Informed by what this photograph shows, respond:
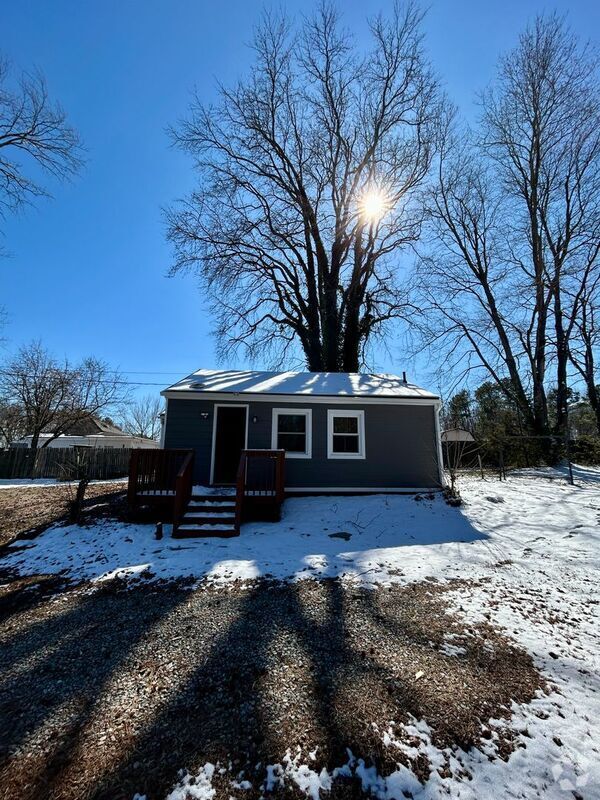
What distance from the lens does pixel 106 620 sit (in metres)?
3.90

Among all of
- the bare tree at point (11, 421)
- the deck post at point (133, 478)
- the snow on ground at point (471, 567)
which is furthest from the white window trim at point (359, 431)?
the bare tree at point (11, 421)

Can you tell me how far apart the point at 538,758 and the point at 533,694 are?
0.61m

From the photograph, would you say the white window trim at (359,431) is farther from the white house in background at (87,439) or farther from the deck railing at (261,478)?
the white house in background at (87,439)

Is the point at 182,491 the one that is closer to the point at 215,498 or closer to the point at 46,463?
the point at 215,498

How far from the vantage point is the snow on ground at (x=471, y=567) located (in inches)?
81.2

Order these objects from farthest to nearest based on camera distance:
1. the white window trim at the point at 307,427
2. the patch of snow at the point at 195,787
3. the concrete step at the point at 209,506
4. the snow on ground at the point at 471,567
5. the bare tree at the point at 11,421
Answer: the bare tree at the point at 11,421
the white window trim at the point at 307,427
the concrete step at the point at 209,506
the snow on ground at the point at 471,567
the patch of snow at the point at 195,787

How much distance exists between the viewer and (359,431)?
993 cm

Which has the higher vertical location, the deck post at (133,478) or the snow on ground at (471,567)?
the deck post at (133,478)

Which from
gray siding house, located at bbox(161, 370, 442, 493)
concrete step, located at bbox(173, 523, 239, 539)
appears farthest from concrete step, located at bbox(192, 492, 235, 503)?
gray siding house, located at bbox(161, 370, 442, 493)

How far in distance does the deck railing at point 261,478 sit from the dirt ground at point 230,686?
3.01 meters

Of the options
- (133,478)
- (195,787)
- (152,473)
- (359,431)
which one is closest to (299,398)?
(359,431)

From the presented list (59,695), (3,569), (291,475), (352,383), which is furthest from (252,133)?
(59,695)

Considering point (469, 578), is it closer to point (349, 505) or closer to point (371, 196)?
point (349, 505)

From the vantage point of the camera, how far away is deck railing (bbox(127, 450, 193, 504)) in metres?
7.62
